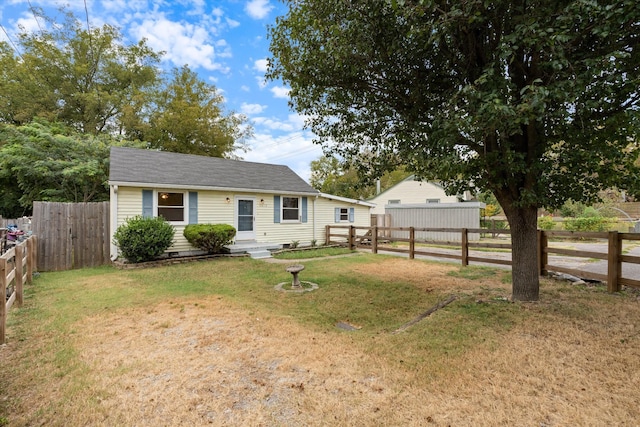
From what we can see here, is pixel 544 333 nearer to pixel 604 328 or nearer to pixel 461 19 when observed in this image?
pixel 604 328

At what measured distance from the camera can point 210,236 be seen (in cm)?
1025

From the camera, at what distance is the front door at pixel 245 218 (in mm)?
11773

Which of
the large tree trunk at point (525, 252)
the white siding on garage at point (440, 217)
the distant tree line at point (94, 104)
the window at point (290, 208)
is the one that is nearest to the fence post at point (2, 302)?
the large tree trunk at point (525, 252)

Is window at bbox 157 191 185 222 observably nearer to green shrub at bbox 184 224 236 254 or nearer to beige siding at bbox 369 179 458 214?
green shrub at bbox 184 224 236 254

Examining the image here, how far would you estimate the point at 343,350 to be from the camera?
3387 mm

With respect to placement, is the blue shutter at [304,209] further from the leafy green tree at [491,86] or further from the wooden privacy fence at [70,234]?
the leafy green tree at [491,86]

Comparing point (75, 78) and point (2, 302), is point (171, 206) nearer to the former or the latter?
point (2, 302)

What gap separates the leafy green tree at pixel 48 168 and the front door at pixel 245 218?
716 cm

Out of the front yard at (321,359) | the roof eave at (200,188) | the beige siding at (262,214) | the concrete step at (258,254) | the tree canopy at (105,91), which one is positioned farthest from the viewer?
the tree canopy at (105,91)

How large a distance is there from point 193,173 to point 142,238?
3.44m

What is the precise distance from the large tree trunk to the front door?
9.13 metres

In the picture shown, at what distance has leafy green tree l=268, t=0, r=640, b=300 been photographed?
127 inches

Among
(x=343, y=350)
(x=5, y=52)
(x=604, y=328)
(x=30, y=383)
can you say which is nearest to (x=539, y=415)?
(x=343, y=350)

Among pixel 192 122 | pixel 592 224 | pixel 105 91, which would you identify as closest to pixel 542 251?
pixel 592 224
